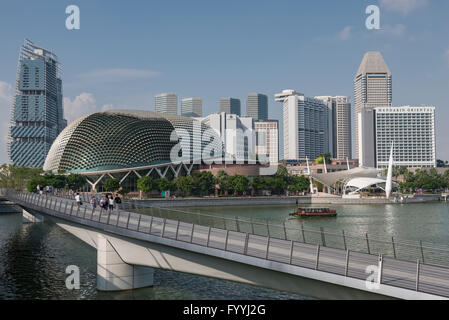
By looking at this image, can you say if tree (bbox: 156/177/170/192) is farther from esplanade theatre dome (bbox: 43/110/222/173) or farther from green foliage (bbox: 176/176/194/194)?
esplanade theatre dome (bbox: 43/110/222/173)

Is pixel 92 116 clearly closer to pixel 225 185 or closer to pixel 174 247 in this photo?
pixel 225 185

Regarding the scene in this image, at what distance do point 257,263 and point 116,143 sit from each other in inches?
4606

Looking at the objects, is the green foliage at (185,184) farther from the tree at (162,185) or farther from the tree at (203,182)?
the tree at (162,185)

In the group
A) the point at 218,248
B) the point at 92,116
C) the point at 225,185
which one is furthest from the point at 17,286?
the point at 92,116

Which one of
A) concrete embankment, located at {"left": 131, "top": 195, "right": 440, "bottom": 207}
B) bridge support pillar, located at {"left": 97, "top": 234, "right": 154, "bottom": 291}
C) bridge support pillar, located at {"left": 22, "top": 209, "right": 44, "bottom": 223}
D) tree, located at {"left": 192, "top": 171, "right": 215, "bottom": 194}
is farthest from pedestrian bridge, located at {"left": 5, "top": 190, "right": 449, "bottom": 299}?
tree, located at {"left": 192, "top": 171, "right": 215, "bottom": 194}

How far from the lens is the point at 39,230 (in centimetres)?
5584

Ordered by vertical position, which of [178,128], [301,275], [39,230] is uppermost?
[178,128]

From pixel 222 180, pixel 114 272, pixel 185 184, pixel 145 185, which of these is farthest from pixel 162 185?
pixel 114 272

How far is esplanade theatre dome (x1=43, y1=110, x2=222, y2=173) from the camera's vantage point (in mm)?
127000

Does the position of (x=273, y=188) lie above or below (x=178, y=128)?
below

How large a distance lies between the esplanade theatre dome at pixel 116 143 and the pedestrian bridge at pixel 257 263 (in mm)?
102050

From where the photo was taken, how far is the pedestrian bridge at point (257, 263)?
47.9 ft
